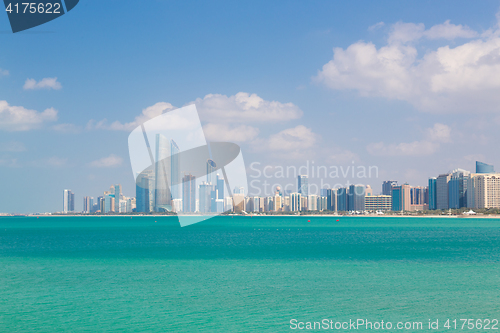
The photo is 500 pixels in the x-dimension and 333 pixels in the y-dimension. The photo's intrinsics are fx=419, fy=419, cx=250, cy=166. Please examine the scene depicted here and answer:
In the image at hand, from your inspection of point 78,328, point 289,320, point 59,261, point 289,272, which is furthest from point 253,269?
point 59,261

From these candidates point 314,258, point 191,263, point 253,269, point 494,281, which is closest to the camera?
point 494,281

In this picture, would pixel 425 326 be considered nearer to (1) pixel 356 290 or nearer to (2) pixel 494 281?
(1) pixel 356 290

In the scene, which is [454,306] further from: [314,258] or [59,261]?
[59,261]

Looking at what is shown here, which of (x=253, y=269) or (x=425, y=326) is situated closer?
(x=425, y=326)

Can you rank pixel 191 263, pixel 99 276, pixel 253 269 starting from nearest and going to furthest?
1. pixel 99 276
2. pixel 253 269
3. pixel 191 263

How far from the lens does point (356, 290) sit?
82.5ft

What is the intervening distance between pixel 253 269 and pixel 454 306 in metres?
17.0

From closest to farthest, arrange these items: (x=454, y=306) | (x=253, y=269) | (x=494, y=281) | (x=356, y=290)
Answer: (x=454, y=306) → (x=356, y=290) → (x=494, y=281) → (x=253, y=269)

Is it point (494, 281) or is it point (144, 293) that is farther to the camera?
point (494, 281)

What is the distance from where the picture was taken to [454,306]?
21375mm

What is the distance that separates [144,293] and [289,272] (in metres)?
12.1

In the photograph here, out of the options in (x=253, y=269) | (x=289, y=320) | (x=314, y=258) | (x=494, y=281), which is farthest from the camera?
(x=314, y=258)

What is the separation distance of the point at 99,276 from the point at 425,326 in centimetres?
2348

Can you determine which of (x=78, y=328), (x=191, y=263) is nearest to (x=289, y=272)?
(x=191, y=263)
